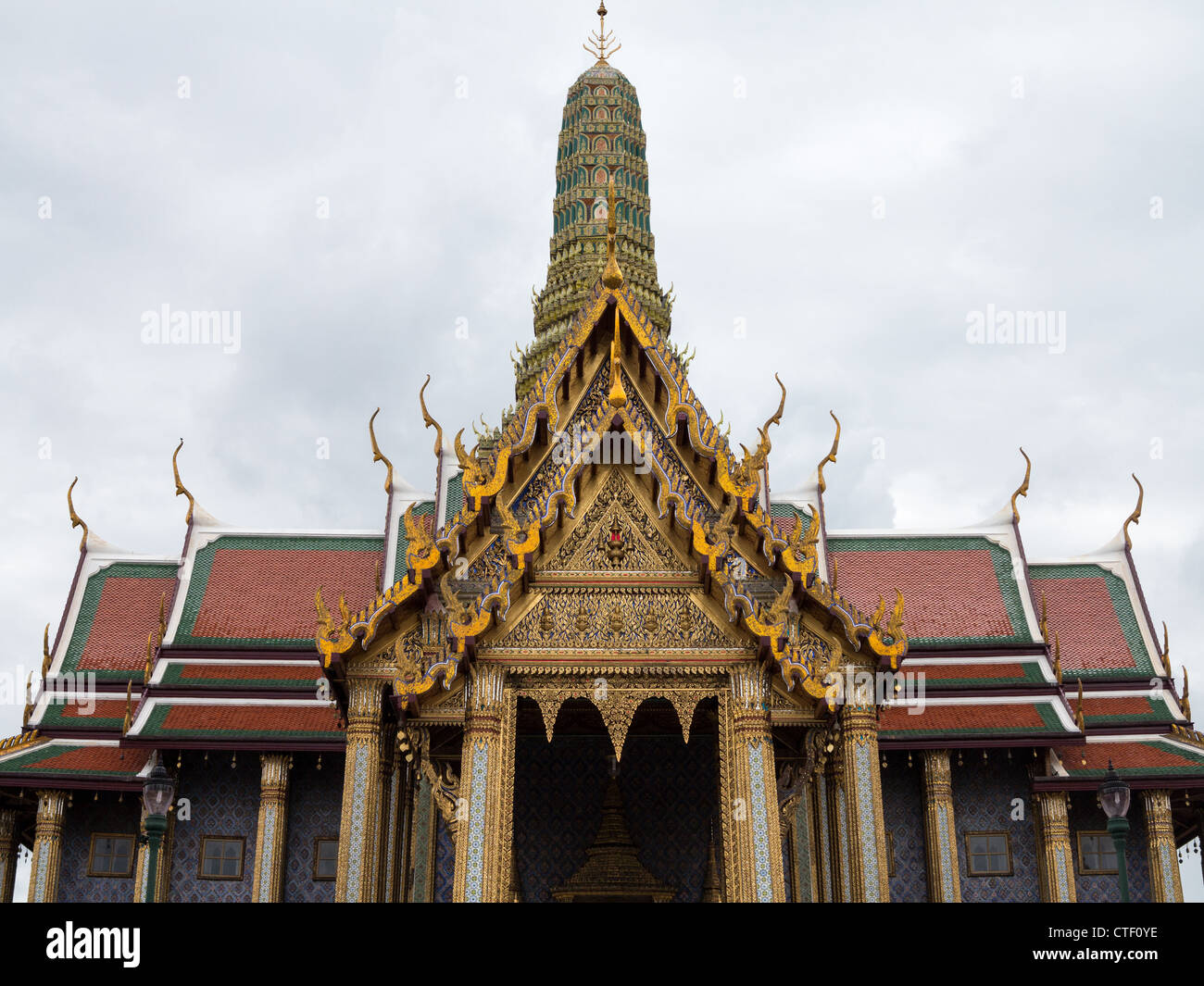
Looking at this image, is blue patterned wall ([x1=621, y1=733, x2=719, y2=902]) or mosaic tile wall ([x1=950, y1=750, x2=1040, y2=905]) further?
mosaic tile wall ([x1=950, y1=750, x2=1040, y2=905])

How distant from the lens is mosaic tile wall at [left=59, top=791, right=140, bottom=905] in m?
21.3

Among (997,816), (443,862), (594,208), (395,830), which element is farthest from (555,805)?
(594,208)

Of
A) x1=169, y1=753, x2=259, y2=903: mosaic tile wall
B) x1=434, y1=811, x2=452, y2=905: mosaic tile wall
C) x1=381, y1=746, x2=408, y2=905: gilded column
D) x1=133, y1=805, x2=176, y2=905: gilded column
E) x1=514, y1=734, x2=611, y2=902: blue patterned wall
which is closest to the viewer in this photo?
x1=381, y1=746, x2=408, y2=905: gilded column

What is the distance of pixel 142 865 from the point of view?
2053 centimetres

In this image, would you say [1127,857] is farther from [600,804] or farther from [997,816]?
[600,804]

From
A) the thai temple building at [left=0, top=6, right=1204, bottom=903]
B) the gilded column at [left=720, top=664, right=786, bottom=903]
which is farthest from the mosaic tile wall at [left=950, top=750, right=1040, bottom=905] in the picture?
the gilded column at [left=720, top=664, right=786, bottom=903]

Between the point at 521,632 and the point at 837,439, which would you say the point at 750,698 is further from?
the point at 837,439

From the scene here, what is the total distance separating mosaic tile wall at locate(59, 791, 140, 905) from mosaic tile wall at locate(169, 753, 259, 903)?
91 centimetres

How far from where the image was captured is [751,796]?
14.4 m

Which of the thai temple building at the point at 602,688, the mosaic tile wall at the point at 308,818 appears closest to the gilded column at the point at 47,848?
the thai temple building at the point at 602,688

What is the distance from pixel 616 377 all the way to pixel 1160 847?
Answer: 12.6m

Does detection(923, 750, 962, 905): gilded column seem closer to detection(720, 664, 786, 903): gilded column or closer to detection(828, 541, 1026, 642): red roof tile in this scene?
detection(828, 541, 1026, 642): red roof tile

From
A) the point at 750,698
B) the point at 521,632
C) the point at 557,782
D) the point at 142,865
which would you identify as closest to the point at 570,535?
the point at 521,632
